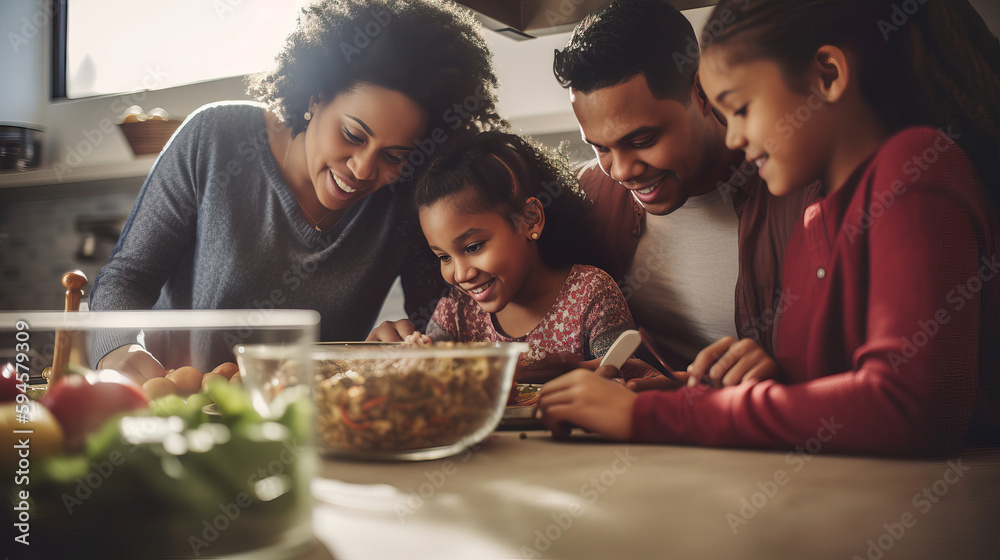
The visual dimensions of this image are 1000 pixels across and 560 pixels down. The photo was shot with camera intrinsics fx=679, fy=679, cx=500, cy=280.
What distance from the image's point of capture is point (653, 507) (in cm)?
48

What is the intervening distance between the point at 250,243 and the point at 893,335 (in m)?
1.27

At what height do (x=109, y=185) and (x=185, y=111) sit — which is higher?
(x=185, y=111)

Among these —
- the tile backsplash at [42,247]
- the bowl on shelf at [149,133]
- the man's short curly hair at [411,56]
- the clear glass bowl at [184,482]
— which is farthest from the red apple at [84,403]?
the tile backsplash at [42,247]

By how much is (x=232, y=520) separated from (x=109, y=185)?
2597 mm

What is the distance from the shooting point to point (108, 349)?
45cm

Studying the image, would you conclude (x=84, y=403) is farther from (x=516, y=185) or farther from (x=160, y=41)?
(x=160, y=41)

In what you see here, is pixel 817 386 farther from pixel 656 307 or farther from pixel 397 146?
pixel 397 146

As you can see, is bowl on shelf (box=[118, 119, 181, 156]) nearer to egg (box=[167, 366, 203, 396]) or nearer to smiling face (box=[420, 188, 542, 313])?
smiling face (box=[420, 188, 542, 313])

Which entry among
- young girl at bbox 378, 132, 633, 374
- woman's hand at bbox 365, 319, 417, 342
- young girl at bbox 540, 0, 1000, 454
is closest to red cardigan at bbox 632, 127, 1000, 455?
A: young girl at bbox 540, 0, 1000, 454

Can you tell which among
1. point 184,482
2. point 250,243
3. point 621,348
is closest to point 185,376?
point 184,482

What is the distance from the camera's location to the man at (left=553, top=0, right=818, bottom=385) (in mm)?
1003

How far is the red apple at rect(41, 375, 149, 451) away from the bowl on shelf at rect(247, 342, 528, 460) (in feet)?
0.62

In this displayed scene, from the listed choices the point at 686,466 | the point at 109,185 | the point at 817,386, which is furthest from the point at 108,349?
the point at 109,185

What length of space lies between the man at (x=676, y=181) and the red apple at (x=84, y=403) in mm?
838
